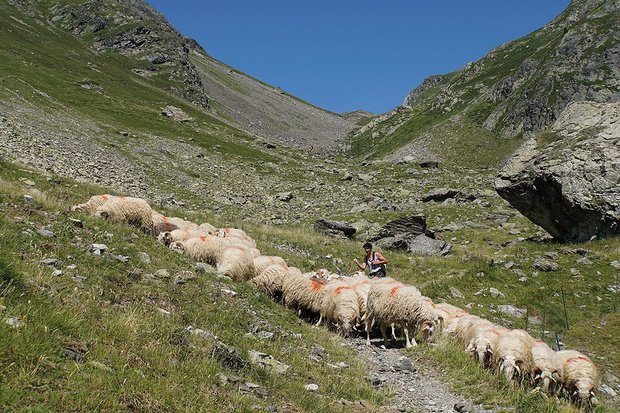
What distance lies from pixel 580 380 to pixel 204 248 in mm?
11068

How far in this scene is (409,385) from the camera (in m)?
9.56

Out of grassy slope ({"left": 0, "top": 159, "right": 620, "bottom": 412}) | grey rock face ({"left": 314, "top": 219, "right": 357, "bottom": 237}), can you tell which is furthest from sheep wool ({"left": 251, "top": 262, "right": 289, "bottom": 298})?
grey rock face ({"left": 314, "top": 219, "right": 357, "bottom": 237})

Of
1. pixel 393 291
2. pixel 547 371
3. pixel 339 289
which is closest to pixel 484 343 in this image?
pixel 547 371

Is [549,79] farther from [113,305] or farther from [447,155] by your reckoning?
[113,305]

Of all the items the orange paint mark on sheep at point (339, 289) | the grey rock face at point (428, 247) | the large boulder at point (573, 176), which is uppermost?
the large boulder at point (573, 176)

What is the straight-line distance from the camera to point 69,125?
178 feet

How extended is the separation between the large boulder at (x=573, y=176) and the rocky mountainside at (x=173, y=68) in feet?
320

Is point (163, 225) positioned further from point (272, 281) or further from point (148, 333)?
point (148, 333)

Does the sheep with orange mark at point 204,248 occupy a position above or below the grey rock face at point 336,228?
below

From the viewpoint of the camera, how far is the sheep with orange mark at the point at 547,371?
1027 cm

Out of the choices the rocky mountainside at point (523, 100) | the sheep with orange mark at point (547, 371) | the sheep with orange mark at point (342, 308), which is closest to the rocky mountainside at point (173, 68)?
the rocky mountainside at point (523, 100)

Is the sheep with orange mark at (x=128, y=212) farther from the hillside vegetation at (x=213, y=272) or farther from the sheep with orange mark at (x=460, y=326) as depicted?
the sheep with orange mark at (x=460, y=326)

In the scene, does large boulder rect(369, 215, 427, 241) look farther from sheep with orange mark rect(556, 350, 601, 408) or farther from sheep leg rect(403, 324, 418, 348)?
sheep with orange mark rect(556, 350, 601, 408)

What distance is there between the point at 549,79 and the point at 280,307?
72.6 meters
